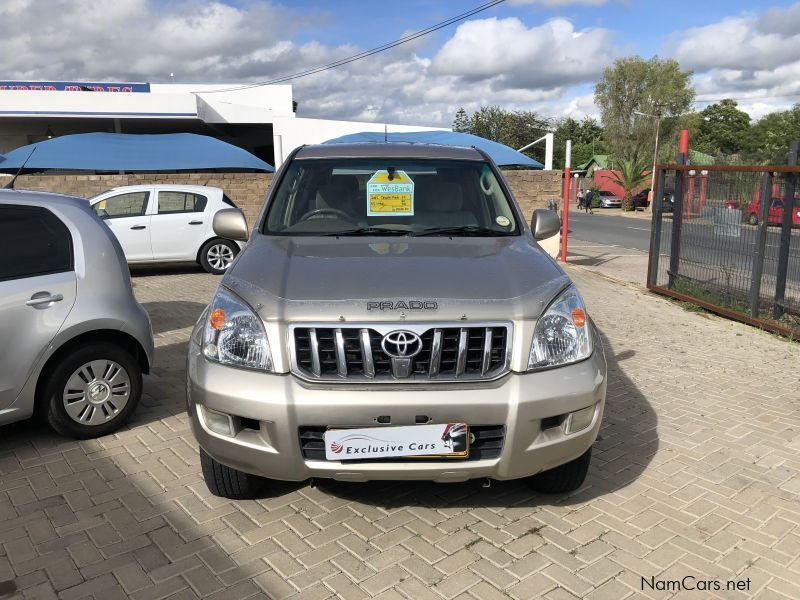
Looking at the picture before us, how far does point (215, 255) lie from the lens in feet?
39.6

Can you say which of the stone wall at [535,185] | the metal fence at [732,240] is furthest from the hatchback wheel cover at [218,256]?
the metal fence at [732,240]

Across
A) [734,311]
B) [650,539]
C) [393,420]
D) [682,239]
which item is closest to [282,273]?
[393,420]

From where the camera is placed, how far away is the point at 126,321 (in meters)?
4.30

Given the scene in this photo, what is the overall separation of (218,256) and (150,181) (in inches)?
162

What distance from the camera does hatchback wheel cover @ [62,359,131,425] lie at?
415 cm

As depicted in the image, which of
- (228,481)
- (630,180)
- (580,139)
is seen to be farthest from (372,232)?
(580,139)

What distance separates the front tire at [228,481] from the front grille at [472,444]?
2.01 ft

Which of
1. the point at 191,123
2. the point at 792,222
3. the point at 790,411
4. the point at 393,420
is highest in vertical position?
the point at 191,123

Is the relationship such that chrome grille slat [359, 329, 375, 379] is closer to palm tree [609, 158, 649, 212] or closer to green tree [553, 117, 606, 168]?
palm tree [609, 158, 649, 212]

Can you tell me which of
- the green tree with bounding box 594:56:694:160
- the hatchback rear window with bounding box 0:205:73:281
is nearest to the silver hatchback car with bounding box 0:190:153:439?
the hatchback rear window with bounding box 0:205:73:281

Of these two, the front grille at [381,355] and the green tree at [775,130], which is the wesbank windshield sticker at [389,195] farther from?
the green tree at [775,130]

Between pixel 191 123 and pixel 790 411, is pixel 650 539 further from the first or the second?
pixel 191 123

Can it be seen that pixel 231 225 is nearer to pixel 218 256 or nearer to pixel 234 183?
pixel 218 256

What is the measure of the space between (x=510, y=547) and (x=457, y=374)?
2.86 feet
